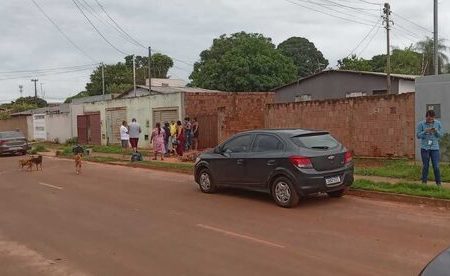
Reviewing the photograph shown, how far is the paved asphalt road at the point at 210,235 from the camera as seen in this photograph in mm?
6477

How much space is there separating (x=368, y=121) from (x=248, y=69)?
30.2 m

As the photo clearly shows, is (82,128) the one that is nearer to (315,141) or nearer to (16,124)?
(16,124)

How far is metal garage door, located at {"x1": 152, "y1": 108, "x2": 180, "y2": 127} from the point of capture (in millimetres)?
26969

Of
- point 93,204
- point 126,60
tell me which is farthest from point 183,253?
point 126,60

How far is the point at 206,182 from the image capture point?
12648 mm

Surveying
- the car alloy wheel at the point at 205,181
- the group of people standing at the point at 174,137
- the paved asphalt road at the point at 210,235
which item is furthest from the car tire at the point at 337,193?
the group of people standing at the point at 174,137

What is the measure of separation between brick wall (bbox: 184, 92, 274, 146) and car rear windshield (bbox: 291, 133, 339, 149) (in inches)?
575

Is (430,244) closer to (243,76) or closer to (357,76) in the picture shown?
(357,76)

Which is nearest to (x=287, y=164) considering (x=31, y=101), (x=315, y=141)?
(x=315, y=141)

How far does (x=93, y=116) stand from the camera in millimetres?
35375

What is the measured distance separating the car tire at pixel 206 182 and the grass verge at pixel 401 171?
4.27 metres

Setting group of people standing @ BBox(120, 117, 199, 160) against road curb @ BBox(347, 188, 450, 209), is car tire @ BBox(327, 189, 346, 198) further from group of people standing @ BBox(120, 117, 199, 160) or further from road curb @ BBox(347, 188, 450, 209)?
group of people standing @ BBox(120, 117, 199, 160)

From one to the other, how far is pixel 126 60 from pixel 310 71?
97.4ft

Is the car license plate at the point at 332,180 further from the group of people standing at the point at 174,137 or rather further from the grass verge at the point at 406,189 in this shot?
the group of people standing at the point at 174,137
